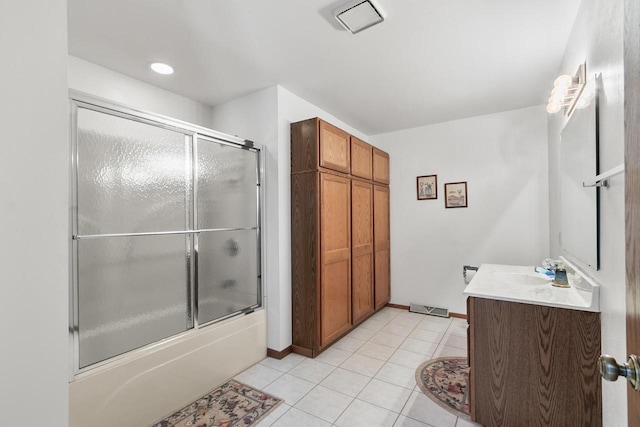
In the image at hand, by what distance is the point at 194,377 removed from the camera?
2.14m

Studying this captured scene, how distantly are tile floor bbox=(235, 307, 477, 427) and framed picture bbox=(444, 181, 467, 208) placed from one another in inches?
57.9

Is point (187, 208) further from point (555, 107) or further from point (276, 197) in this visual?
point (555, 107)

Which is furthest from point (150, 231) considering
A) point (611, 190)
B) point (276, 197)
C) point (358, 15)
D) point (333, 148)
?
point (611, 190)

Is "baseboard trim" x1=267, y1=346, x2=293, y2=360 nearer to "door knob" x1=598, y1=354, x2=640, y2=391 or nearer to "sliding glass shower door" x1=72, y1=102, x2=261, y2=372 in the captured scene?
"sliding glass shower door" x1=72, y1=102, x2=261, y2=372

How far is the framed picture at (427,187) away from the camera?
396cm

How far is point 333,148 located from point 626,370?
2625 mm

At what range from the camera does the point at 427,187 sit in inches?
158

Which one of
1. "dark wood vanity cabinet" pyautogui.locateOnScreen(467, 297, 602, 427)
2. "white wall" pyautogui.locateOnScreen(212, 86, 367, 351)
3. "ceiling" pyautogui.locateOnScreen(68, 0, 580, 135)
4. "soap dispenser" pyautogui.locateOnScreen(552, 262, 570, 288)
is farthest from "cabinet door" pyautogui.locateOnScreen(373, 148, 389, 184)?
"dark wood vanity cabinet" pyautogui.locateOnScreen(467, 297, 602, 427)

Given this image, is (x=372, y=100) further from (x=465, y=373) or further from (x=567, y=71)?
(x=465, y=373)

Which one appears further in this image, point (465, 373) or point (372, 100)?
point (372, 100)

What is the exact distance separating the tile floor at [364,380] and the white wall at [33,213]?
4.50 feet

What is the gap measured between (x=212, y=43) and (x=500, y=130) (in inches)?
129

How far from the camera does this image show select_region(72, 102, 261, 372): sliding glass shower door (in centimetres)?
170

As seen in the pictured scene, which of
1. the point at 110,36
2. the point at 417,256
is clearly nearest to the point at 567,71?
the point at 417,256
